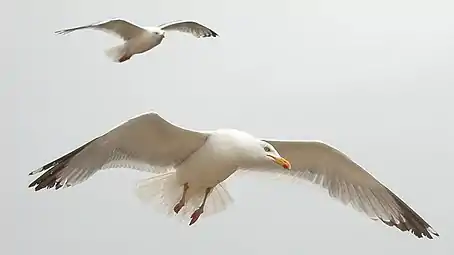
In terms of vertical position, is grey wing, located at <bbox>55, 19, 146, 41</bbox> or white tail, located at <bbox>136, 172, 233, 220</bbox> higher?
grey wing, located at <bbox>55, 19, 146, 41</bbox>

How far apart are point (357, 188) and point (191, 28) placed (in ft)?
6.23

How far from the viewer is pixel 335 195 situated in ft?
7.88

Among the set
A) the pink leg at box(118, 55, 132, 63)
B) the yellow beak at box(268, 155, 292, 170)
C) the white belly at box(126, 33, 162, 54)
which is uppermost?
the white belly at box(126, 33, 162, 54)

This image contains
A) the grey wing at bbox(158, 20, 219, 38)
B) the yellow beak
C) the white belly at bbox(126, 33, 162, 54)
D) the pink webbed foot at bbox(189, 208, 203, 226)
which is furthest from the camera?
the grey wing at bbox(158, 20, 219, 38)

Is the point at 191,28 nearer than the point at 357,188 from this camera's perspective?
No

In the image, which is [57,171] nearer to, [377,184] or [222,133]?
[222,133]

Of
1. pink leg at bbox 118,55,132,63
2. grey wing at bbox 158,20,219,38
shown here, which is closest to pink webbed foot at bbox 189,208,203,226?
pink leg at bbox 118,55,132,63

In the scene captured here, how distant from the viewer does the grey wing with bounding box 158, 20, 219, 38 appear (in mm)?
4031

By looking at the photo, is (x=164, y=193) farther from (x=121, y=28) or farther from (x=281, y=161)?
(x=121, y=28)

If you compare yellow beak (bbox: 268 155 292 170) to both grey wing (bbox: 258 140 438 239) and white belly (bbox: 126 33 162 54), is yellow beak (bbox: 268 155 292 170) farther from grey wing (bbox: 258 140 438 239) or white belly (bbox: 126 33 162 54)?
white belly (bbox: 126 33 162 54)

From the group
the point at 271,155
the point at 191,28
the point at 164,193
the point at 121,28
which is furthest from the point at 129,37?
the point at 271,155

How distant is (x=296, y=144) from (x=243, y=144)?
0.28m

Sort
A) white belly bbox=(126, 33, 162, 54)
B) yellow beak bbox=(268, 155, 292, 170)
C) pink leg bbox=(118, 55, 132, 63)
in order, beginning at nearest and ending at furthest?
yellow beak bbox=(268, 155, 292, 170) → pink leg bbox=(118, 55, 132, 63) → white belly bbox=(126, 33, 162, 54)

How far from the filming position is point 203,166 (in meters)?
2.15
